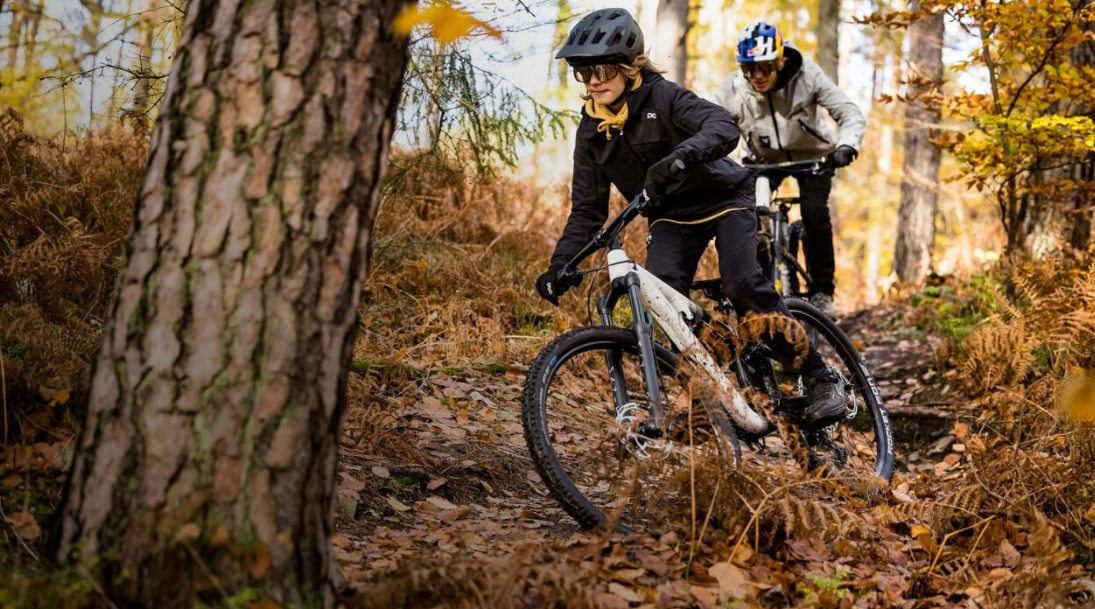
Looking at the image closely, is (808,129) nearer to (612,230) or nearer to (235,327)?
(612,230)

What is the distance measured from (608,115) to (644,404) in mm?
1393

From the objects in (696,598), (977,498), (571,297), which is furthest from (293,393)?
(571,297)

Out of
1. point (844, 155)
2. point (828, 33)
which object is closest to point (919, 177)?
point (828, 33)

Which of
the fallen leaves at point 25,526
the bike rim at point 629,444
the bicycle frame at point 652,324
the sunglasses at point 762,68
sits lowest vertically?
the fallen leaves at point 25,526

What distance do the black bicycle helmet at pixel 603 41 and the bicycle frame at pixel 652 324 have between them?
0.83 meters

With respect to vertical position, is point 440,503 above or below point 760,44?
below

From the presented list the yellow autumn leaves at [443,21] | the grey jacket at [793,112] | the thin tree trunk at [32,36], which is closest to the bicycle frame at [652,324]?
the yellow autumn leaves at [443,21]

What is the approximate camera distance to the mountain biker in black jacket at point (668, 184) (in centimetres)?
404

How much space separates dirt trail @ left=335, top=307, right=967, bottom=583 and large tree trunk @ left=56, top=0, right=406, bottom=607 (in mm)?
552

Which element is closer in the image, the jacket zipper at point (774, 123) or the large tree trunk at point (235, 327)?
the large tree trunk at point (235, 327)

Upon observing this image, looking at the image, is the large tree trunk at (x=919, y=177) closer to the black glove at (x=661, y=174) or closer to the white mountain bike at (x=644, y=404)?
the white mountain bike at (x=644, y=404)

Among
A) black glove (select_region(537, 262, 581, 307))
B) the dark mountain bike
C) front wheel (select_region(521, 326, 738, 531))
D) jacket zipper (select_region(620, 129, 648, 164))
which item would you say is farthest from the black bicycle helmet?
the dark mountain bike

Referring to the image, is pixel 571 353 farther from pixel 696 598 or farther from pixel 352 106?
pixel 352 106

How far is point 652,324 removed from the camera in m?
4.09
